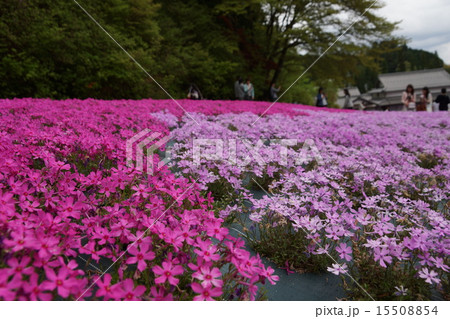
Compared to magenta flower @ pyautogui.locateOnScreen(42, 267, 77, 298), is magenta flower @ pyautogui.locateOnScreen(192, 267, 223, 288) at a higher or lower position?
lower

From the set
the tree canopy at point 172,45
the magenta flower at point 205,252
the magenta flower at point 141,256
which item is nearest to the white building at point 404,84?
the tree canopy at point 172,45

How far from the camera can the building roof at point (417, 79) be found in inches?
2200

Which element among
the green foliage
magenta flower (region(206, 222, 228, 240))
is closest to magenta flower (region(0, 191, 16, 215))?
magenta flower (region(206, 222, 228, 240))

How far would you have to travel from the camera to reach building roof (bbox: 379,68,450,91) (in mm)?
55875

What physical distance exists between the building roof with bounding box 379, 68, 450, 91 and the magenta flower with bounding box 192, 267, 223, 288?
62.5m

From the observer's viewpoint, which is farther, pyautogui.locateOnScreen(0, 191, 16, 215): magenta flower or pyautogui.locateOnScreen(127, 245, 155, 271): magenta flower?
pyautogui.locateOnScreen(0, 191, 16, 215): magenta flower

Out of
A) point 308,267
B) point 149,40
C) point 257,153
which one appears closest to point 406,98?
point 149,40

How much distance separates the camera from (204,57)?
73.0 ft

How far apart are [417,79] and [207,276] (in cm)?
6890

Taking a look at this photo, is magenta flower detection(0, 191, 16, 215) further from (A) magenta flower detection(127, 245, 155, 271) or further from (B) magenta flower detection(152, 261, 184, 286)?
(B) magenta flower detection(152, 261, 184, 286)

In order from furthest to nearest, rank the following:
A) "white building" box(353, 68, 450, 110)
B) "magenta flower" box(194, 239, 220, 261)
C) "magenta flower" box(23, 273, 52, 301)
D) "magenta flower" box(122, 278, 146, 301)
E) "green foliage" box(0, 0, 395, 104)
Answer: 1. "white building" box(353, 68, 450, 110)
2. "green foliage" box(0, 0, 395, 104)
3. "magenta flower" box(194, 239, 220, 261)
4. "magenta flower" box(122, 278, 146, 301)
5. "magenta flower" box(23, 273, 52, 301)

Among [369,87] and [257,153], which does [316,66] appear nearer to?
[257,153]

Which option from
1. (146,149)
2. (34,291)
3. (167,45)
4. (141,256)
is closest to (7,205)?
Answer: (34,291)

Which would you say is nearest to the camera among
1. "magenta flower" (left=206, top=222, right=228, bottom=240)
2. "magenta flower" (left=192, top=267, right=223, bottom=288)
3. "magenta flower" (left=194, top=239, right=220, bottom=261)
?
"magenta flower" (left=192, top=267, right=223, bottom=288)
